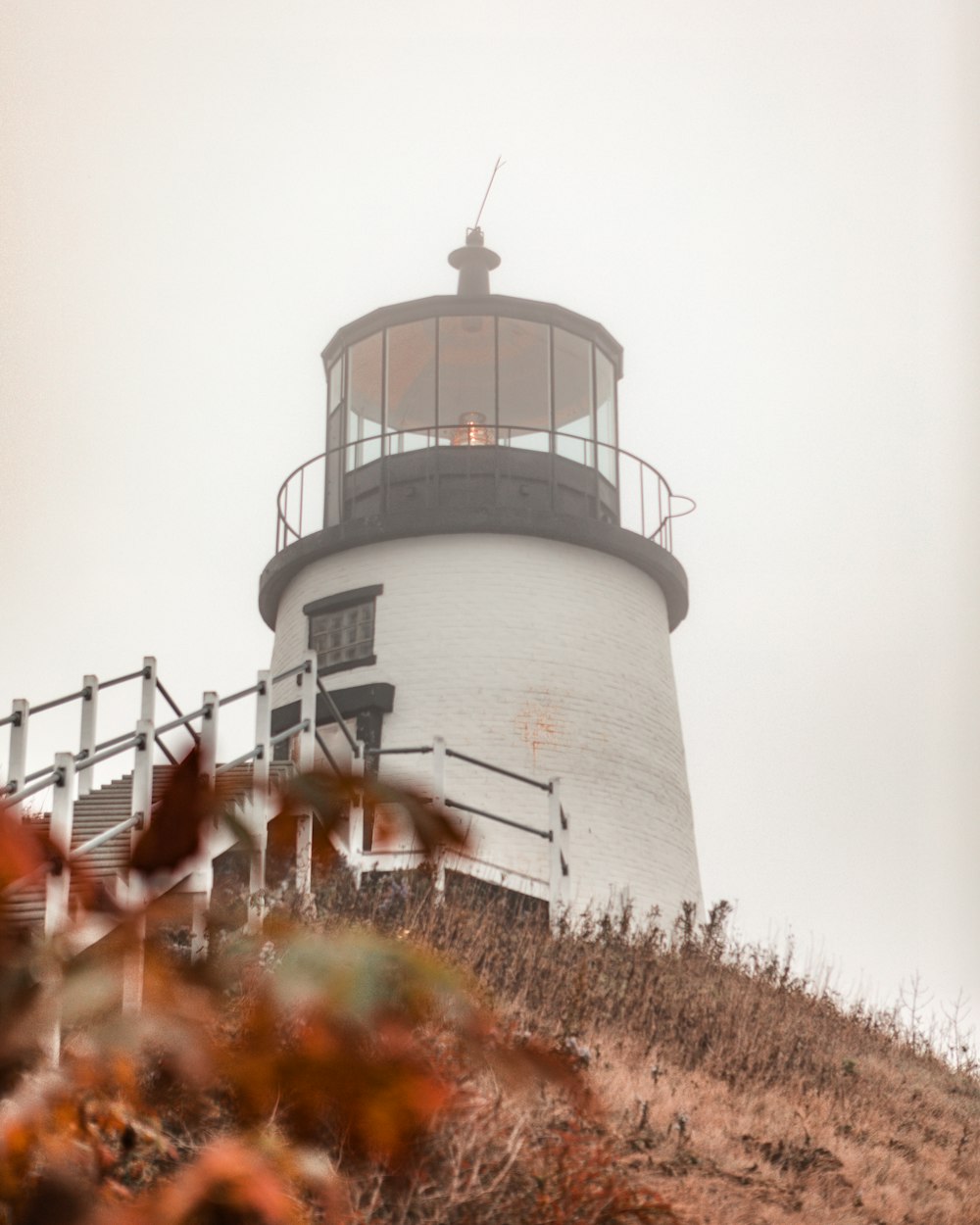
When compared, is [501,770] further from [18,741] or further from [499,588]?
[18,741]

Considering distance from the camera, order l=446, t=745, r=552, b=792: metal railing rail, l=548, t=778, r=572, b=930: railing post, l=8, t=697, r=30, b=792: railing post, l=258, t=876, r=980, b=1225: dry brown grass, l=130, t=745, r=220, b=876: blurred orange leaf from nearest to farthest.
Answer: l=130, t=745, r=220, b=876: blurred orange leaf → l=258, t=876, r=980, b=1225: dry brown grass → l=8, t=697, r=30, b=792: railing post → l=548, t=778, r=572, b=930: railing post → l=446, t=745, r=552, b=792: metal railing rail

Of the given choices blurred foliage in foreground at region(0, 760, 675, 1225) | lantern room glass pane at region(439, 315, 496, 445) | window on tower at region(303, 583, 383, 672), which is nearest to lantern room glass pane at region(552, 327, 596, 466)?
lantern room glass pane at region(439, 315, 496, 445)

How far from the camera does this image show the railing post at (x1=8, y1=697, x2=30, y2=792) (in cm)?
1181

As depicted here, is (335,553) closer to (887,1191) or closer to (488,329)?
(488,329)

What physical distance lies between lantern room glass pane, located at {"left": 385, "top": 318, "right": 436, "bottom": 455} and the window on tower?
2.65 meters

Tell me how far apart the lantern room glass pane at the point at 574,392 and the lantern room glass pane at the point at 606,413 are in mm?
105

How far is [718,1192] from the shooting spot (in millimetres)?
8945

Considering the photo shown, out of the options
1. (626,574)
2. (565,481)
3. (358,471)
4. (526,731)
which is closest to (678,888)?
(526,731)

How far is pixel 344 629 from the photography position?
19.9 meters

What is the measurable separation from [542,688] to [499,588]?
1.28m

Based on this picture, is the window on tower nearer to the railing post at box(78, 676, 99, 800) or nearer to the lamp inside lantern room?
the lamp inside lantern room

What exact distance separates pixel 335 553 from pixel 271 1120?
18132mm

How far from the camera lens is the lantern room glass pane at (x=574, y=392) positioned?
21156 mm

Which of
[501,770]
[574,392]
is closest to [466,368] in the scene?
[574,392]
